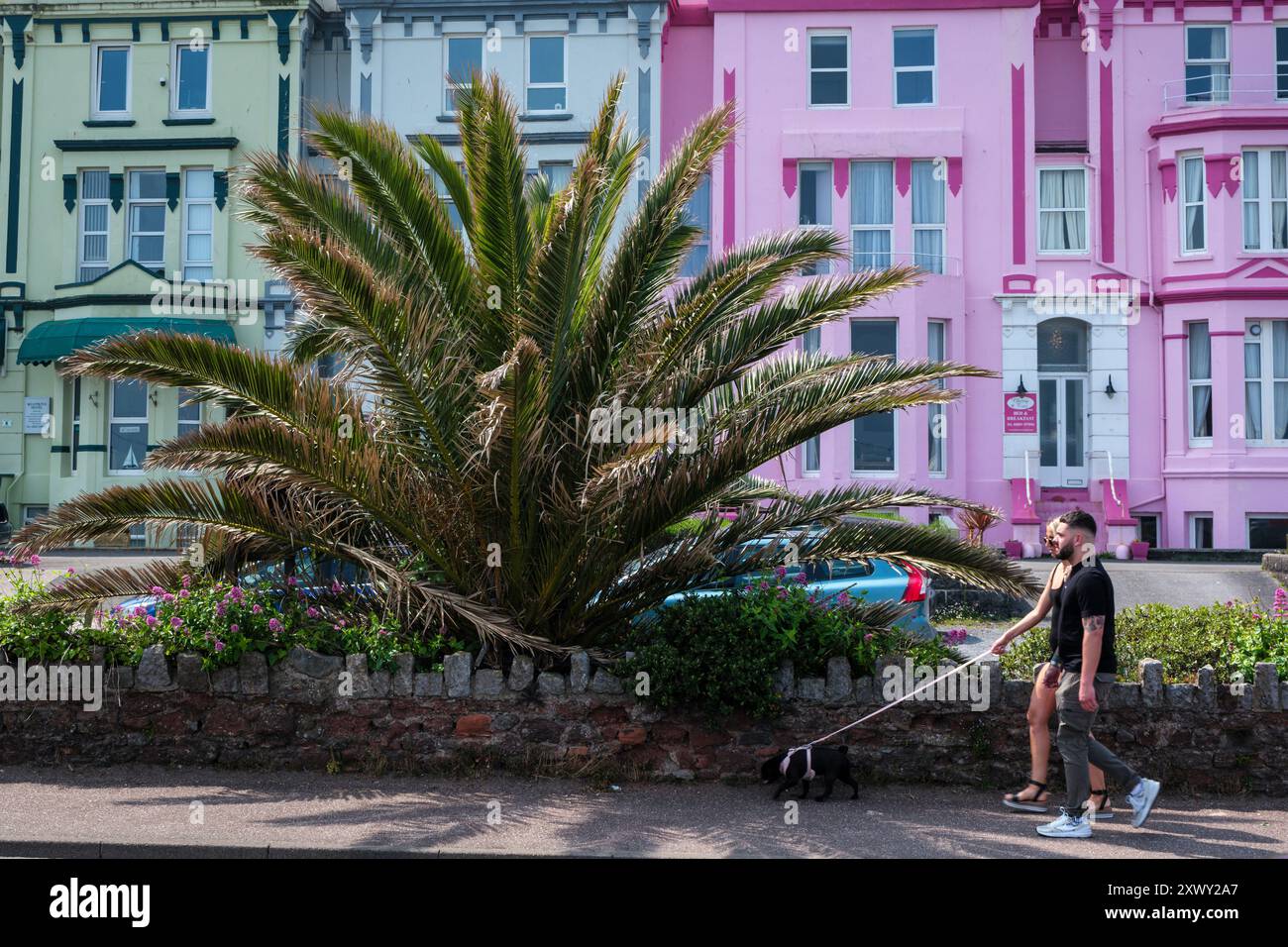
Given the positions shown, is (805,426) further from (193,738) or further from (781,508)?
(193,738)

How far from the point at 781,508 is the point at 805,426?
0.82 m

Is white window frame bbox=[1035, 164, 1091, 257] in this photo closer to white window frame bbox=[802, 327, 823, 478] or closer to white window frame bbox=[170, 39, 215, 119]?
white window frame bbox=[802, 327, 823, 478]

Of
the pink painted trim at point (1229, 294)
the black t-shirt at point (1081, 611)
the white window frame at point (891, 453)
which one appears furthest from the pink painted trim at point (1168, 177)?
the black t-shirt at point (1081, 611)

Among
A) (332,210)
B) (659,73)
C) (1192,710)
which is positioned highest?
(659,73)

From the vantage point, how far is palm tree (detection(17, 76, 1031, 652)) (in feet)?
27.0

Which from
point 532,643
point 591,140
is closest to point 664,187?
point 591,140

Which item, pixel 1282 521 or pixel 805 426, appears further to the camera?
pixel 1282 521

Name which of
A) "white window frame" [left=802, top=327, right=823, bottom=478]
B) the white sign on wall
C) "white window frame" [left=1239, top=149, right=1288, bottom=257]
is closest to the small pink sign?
"white window frame" [left=802, top=327, right=823, bottom=478]

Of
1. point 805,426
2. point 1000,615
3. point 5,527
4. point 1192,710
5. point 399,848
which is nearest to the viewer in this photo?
point 399,848

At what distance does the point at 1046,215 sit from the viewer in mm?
25188

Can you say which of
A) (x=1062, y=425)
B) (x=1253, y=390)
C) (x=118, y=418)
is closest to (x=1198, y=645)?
(x=1062, y=425)

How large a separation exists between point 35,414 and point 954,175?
2051 cm

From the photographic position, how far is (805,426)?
28.1 feet

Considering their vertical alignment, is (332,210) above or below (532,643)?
above
